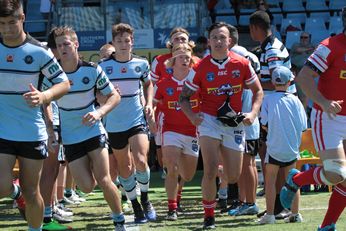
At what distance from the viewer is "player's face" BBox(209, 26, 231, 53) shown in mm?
8289

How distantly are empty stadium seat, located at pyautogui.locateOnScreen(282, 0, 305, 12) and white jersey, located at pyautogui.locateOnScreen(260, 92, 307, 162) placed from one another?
12.4 meters

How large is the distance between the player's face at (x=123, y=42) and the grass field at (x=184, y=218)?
1931 mm

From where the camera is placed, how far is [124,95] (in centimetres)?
934

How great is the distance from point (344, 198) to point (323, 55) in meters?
1.23

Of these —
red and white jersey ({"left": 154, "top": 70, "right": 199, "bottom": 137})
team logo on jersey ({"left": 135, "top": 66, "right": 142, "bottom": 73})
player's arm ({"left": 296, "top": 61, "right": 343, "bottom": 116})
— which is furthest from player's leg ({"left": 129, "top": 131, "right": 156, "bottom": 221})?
player's arm ({"left": 296, "top": 61, "right": 343, "bottom": 116})

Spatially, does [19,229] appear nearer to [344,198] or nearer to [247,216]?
[247,216]

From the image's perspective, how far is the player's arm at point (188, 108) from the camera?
8.08 metres

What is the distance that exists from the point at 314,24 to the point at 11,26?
48.0 feet

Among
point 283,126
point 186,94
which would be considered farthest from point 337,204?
point 186,94

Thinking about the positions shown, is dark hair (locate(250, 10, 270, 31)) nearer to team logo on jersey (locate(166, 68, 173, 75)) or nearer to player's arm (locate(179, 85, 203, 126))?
team logo on jersey (locate(166, 68, 173, 75))

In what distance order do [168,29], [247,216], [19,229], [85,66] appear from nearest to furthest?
[85,66] < [19,229] < [247,216] < [168,29]

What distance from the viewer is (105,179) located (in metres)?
7.52

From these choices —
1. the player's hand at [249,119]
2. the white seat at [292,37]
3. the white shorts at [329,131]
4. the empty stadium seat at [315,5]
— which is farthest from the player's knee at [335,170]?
the empty stadium seat at [315,5]

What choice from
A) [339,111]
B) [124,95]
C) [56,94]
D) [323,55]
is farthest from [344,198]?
[124,95]
